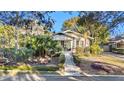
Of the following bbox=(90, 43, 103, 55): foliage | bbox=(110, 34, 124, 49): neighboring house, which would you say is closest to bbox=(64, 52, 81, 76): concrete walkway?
bbox=(90, 43, 103, 55): foliage

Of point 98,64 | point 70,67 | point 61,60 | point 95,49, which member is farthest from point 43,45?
point 98,64

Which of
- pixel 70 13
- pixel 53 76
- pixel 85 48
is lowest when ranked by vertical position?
pixel 53 76

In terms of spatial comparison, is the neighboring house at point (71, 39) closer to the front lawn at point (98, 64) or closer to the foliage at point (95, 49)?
the foliage at point (95, 49)

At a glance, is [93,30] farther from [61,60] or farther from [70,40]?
[61,60]

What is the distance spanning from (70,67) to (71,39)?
0.54 m

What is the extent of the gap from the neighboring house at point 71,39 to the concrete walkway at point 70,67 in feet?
0.52

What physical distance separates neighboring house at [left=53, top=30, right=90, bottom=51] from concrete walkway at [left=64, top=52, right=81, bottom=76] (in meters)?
0.16

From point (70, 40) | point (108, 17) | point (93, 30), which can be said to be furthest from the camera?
point (70, 40)

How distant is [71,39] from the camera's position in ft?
24.4

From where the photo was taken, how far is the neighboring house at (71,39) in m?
7.36
